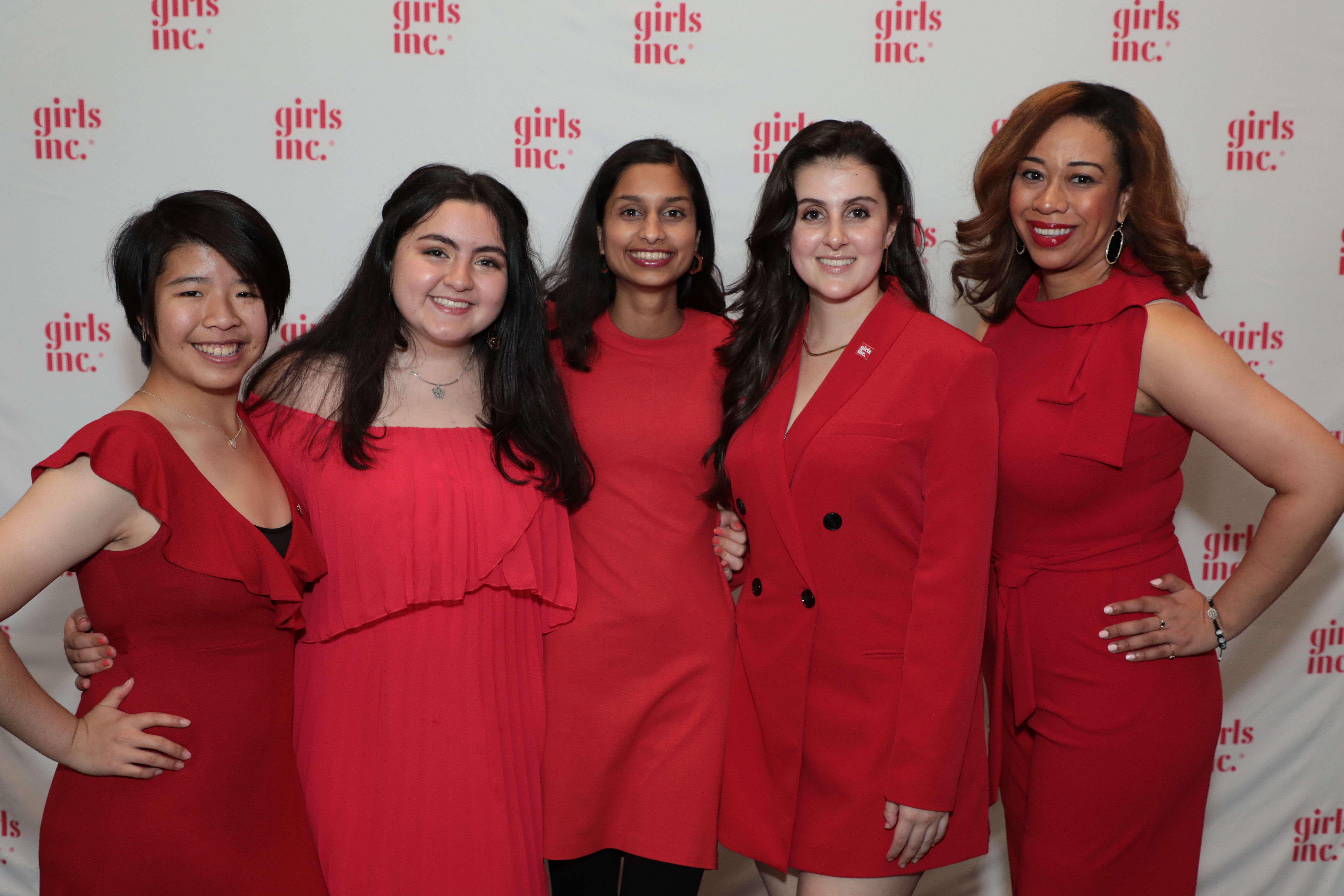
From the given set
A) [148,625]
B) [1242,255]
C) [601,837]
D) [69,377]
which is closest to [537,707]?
[601,837]

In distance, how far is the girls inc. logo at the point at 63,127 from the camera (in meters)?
2.82

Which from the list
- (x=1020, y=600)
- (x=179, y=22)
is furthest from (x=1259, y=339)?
(x=179, y=22)

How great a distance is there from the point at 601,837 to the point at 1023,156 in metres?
1.62

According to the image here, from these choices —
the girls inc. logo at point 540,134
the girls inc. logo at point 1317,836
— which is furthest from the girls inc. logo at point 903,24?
the girls inc. logo at point 1317,836

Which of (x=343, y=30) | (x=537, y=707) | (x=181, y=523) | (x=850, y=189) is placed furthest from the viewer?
(x=343, y=30)

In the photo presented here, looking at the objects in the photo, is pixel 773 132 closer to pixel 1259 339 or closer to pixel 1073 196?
pixel 1073 196

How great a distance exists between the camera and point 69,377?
2.88 meters

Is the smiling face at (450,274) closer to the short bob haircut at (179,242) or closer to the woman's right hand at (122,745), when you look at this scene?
the short bob haircut at (179,242)

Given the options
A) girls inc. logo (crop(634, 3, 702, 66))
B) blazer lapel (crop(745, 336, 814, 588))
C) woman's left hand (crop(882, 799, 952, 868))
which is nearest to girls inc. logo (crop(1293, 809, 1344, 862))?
woman's left hand (crop(882, 799, 952, 868))

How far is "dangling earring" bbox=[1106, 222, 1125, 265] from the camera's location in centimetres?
186

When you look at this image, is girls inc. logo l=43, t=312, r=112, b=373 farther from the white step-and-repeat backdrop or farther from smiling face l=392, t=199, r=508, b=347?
smiling face l=392, t=199, r=508, b=347

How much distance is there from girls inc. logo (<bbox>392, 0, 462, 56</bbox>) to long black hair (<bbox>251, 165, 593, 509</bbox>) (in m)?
1.05

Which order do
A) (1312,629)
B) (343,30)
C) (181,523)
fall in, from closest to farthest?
(181,523) < (343,30) < (1312,629)

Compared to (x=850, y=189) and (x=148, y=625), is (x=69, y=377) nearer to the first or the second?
(x=148, y=625)
